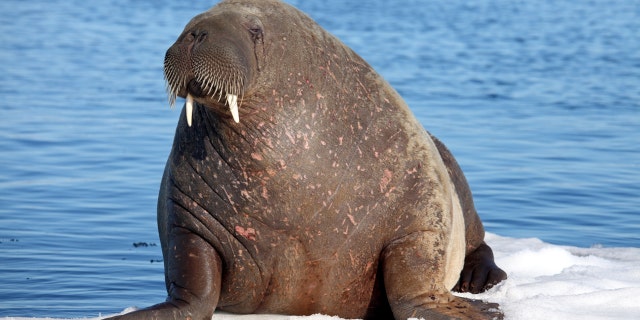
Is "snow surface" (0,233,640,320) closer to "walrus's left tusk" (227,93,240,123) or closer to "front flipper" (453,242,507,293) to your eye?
"front flipper" (453,242,507,293)

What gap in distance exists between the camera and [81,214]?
1131 centimetres

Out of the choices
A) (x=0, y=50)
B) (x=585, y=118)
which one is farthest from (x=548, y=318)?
(x=0, y=50)

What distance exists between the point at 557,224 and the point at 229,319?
16.8 feet

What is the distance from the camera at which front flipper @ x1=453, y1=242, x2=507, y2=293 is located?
783cm

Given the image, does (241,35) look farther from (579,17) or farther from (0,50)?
(579,17)

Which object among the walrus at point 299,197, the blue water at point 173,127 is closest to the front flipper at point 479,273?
the walrus at point 299,197

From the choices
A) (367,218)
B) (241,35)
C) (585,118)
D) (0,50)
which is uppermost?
(241,35)

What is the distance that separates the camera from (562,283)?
7629 mm

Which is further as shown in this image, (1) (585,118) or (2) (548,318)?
(1) (585,118)

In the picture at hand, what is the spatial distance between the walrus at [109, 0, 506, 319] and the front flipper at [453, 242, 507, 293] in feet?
3.06

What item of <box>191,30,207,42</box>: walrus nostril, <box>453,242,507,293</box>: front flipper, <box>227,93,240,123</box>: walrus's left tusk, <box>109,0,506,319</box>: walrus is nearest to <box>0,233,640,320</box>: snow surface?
<box>453,242,507,293</box>: front flipper

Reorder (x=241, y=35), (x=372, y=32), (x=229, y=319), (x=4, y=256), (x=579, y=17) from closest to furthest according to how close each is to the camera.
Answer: (x=241, y=35), (x=229, y=319), (x=4, y=256), (x=372, y=32), (x=579, y=17)

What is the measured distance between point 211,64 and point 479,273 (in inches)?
108

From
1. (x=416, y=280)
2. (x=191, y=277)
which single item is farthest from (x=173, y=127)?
(x=416, y=280)
